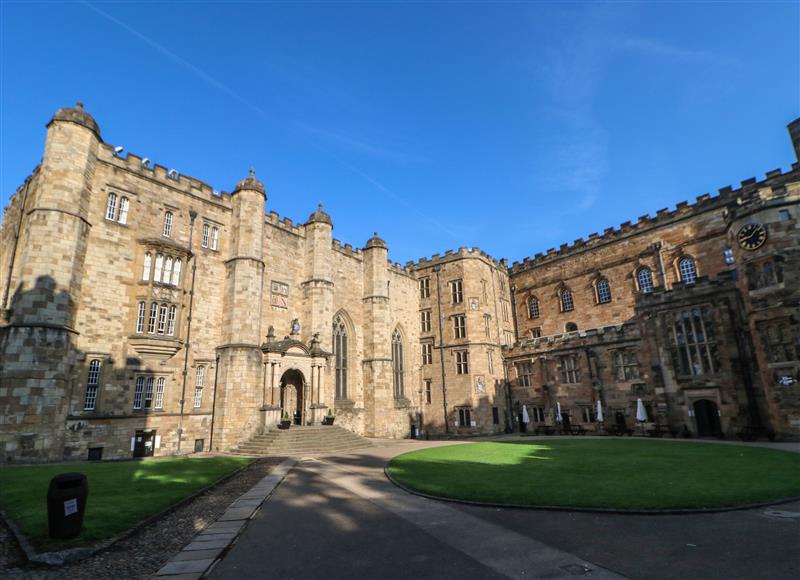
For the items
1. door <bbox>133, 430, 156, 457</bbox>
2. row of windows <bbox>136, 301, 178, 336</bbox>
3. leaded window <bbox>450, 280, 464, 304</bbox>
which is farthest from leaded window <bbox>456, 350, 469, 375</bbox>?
door <bbox>133, 430, 156, 457</bbox>

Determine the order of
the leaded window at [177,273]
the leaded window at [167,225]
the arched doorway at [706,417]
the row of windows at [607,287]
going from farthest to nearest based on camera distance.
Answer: the row of windows at [607,287] < the arched doorway at [706,417] < the leaded window at [167,225] < the leaded window at [177,273]

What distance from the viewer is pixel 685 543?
23.7 feet

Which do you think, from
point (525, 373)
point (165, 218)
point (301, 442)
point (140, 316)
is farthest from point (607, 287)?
point (140, 316)

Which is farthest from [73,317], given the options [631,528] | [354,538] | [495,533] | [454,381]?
[454,381]

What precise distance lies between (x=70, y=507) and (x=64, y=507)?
10cm

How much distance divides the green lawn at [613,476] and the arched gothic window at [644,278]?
16194 mm

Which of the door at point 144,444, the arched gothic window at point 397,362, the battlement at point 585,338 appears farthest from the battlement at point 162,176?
the battlement at point 585,338

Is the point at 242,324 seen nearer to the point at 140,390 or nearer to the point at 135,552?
the point at 140,390

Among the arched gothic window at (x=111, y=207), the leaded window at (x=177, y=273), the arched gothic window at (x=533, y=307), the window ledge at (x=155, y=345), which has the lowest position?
the window ledge at (x=155, y=345)

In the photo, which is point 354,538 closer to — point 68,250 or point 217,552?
point 217,552

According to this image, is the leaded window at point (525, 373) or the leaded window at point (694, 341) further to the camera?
the leaded window at point (525, 373)

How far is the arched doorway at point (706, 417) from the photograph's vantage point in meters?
25.5

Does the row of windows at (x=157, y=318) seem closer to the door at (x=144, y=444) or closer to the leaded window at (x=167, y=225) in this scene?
the leaded window at (x=167, y=225)

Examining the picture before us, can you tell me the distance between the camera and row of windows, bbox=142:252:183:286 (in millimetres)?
23156
